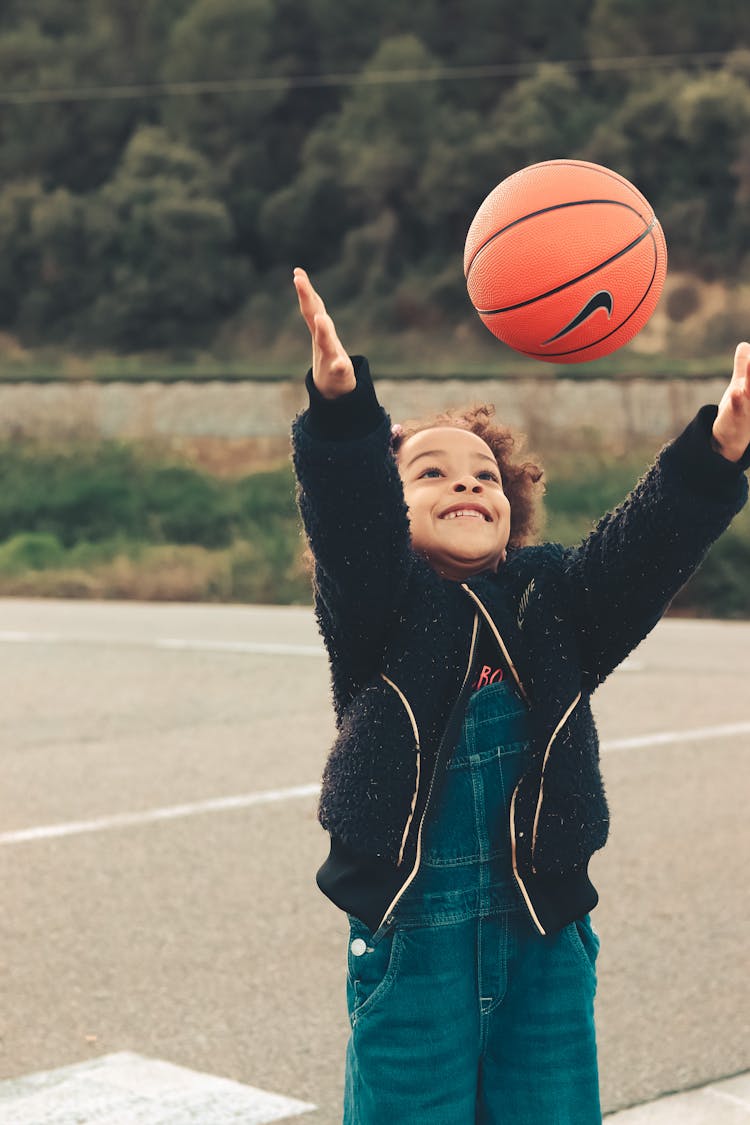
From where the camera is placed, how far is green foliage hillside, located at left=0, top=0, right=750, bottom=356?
63438mm

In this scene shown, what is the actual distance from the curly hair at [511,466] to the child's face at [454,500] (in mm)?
102

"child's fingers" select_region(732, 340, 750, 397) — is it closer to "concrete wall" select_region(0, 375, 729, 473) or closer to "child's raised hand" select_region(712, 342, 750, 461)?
"child's raised hand" select_region(712, 342, 750, 461)

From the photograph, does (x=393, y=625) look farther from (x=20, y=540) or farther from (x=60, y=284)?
(x=60, y=284)

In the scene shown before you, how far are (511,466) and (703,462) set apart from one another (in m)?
0.48

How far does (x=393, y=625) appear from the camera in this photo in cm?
288

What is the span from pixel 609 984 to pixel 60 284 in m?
70.6

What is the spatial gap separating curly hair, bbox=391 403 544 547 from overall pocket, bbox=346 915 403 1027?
0.81 m

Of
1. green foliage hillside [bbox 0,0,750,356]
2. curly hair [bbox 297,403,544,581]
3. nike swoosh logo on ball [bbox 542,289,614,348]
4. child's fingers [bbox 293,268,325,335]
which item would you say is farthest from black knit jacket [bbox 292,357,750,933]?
green foliage hillside [bbox 0,0,750,356]

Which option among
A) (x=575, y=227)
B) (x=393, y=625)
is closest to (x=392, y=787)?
(x=393, y=625)

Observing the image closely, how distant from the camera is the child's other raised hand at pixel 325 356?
267cm

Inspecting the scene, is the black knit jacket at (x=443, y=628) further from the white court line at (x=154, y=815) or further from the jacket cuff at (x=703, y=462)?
the white court line at (x=154, y=815)

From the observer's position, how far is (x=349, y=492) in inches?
108

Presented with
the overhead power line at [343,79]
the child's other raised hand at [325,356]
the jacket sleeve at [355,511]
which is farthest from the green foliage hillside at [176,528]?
the overhead power line at [343,79]

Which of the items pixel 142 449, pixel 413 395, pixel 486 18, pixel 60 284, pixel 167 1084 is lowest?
pixel 167 1084
